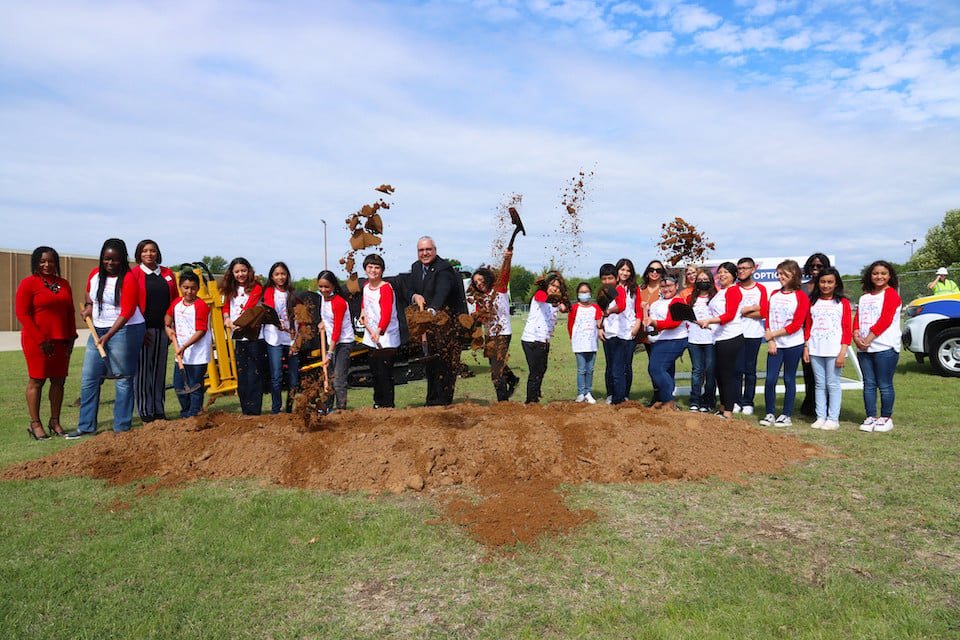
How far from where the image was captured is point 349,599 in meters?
3.01

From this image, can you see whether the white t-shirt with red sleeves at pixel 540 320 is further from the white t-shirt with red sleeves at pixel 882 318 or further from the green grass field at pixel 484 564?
the white t-shirt with red sleeves at pixel 882 318

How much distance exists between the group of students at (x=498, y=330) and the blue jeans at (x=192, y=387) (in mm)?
18

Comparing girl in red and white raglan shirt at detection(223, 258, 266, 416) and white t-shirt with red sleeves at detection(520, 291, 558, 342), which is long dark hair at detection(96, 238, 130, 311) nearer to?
girl in red and white raglan shirt at detection(223, 258, 266, 416)

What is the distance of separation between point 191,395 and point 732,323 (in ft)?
21.9

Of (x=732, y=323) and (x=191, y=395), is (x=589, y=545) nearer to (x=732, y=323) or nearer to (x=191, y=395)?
(x=732, y=323)

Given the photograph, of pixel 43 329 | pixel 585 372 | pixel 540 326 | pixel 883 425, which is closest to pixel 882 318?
pixel 883 425

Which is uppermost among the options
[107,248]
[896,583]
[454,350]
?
[107,248]

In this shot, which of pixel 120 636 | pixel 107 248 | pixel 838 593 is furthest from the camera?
pixel 107 248

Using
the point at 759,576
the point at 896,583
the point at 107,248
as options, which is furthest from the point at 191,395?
the point at 896,583

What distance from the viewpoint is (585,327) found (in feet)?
26.5

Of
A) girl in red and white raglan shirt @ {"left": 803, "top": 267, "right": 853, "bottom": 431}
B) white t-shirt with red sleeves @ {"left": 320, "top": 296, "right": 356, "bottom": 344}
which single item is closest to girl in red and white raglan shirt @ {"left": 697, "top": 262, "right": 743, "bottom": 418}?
girl in red and white raglan shirt @ {"left": 803, "top": 267, "right": 853, "bottom": 431}

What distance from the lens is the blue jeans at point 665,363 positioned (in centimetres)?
762

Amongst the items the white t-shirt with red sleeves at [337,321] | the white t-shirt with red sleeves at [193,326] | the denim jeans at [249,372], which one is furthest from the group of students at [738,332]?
the white t-shirt with red sleeves at [193,326]

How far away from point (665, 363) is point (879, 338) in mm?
2305
